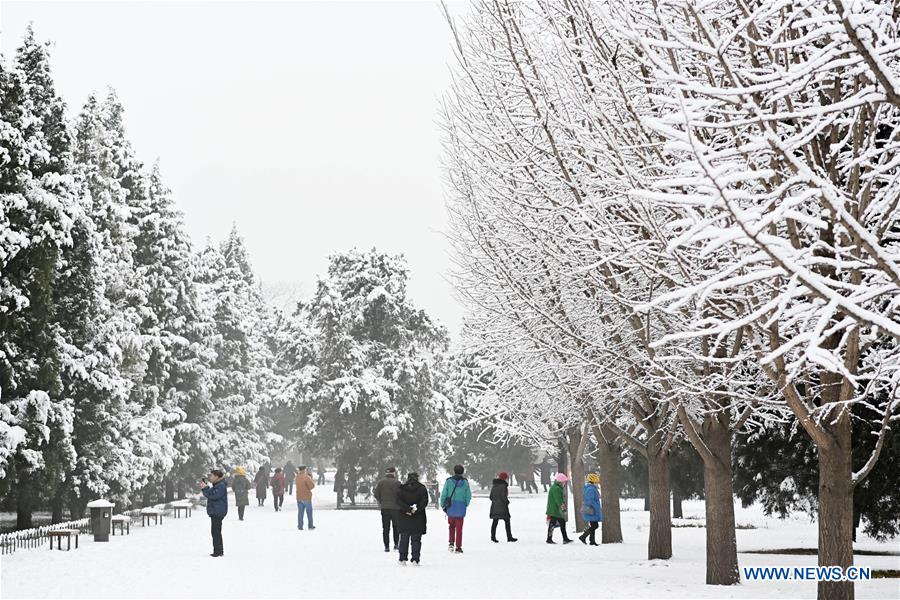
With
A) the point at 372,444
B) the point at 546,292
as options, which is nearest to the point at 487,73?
the point at 546,292

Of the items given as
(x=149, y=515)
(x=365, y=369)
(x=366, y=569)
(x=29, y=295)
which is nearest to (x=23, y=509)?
(x=29, y=295)

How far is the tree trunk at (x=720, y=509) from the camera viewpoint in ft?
47.6

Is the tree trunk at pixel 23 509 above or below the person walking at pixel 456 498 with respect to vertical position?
below

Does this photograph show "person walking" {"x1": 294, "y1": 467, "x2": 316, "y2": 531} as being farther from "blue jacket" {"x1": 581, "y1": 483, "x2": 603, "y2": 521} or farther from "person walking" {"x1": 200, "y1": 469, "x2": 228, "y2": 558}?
"person walking" {"x1": 200, "y1": 469, "x2": 228, "y2": 558}

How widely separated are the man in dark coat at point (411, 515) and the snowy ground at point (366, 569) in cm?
38

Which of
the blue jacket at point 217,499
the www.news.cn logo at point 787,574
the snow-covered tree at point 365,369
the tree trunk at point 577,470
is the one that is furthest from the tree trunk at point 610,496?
the snow-covered tree at point 365,369

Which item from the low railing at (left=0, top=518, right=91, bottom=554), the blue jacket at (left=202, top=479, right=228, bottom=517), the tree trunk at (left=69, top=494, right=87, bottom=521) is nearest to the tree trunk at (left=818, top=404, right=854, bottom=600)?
the blue jacket at (left=202, top=479, right=228, bottom=517)

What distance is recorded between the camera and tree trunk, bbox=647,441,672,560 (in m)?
18.6

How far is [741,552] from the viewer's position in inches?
874

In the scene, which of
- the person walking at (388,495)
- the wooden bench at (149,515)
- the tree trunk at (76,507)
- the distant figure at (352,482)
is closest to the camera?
the person walking at (388,495)

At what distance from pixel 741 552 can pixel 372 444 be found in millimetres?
24678

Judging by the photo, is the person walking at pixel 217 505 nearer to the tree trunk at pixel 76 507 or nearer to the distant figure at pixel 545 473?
the tree trunk at pixel 76 507

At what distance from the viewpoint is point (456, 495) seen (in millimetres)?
20516

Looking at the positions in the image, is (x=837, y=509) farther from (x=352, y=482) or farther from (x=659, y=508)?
(x=352, y=482)
